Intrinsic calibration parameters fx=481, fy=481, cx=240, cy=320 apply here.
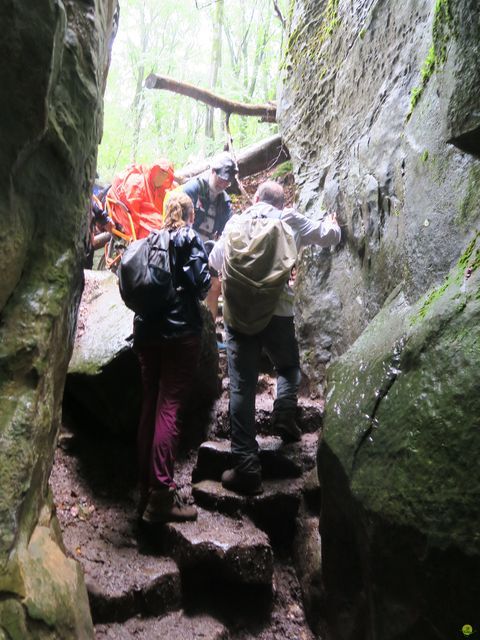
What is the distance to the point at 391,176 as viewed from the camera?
14.4 ft

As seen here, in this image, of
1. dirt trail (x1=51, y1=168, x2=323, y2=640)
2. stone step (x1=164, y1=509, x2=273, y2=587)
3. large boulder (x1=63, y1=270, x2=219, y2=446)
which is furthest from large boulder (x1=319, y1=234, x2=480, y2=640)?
large boulder (x1=63, y1=270, x2=219, y2=446)

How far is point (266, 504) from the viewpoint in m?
4.25

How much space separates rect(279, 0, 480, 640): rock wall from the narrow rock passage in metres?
0.85

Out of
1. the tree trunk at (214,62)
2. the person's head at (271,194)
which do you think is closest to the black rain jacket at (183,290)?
the person's head at (271,194)

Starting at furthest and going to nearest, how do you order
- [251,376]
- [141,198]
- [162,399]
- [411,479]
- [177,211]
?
1. [141,198]
2. [251,376]
3. [177,211]
4. [162,399]
5. [411,479]

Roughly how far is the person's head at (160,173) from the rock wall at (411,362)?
331 centimetres

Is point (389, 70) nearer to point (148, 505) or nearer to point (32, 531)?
point (148, 505)

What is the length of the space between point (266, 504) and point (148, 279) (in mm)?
2220

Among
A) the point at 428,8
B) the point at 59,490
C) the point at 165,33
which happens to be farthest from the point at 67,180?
the point at 165,33

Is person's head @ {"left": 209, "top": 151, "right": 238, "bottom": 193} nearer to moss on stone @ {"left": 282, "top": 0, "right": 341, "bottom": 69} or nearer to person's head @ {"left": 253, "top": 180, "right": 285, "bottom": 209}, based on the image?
person's head @ {"left": 253, "top": 180, "right": 285, "bottom": 209}

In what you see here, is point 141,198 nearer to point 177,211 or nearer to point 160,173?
point 160,173

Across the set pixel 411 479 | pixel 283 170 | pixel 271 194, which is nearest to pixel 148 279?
pixel 271 194

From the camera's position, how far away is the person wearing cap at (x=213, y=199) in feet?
21.5

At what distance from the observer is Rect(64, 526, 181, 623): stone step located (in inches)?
132
